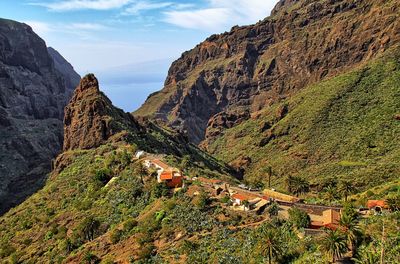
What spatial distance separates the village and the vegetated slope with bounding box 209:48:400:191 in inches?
2119

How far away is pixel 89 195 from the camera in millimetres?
86062

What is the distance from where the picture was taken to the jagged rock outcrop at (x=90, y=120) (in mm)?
119125

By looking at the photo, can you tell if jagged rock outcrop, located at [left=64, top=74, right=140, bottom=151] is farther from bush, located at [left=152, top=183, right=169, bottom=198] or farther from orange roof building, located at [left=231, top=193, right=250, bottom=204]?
orange roof building, located at [left=231, top=193, right=250, bottom=204]

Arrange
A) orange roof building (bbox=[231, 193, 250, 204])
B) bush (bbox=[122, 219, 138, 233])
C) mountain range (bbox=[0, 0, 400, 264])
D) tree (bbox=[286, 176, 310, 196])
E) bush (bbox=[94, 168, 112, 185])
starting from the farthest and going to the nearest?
tree (bbox=[286, 176, 310, 196])
bush (bbox=[94, 168, 112, 185])
bush (bbox=[122, 219, 138, 233])
orange roof building (bbox=[231, 193, 250, 204])
mountain range (bbox=[0, 0, 400, 264])

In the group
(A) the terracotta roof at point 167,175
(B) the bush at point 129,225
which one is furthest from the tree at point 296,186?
(B) the bush at point 129,225

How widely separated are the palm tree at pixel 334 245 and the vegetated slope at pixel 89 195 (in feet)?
68.8

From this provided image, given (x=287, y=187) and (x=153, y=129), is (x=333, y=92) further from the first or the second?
(x=287, y=187)

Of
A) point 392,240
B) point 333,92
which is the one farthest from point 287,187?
point 333,92

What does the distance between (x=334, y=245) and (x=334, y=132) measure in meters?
122

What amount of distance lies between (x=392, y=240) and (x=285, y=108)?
492 feet

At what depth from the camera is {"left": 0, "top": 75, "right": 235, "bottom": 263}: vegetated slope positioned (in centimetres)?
7169

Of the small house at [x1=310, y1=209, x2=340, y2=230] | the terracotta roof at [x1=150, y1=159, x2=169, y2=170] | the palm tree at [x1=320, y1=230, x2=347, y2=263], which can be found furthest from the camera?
the terracotta roof at [x1=150, y1=159, x2=169, y2=170]

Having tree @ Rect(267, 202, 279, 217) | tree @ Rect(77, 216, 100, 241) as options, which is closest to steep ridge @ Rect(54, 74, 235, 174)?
tree @ Rect(77, 216, 100, 241)

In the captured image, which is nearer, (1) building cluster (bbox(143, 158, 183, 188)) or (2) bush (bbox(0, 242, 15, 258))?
(1) building cluster (bbox(143, 158, 183, 188))
